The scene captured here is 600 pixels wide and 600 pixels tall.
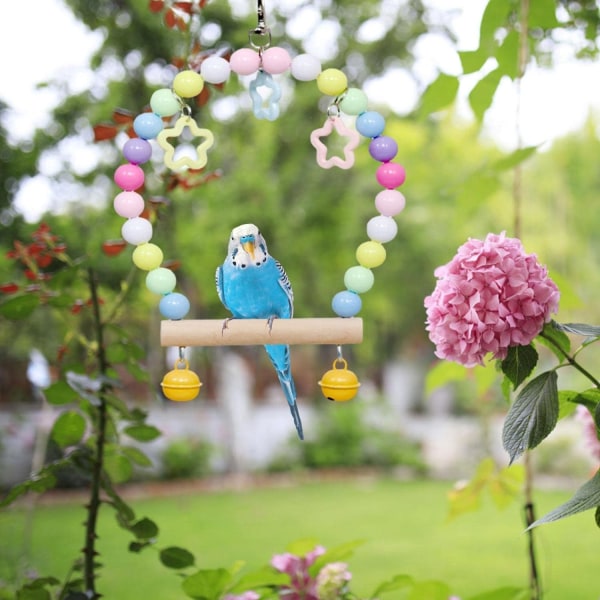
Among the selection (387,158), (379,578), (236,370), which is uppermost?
(236,370)

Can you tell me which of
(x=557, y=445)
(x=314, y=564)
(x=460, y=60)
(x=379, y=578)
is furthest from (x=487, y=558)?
(x=460, y=60)

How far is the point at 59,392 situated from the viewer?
97cm

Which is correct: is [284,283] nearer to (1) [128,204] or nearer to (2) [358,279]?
(2) [358,279]

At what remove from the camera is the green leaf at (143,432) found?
1042 millimetres

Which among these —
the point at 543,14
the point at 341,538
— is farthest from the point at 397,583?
the point at 341,538

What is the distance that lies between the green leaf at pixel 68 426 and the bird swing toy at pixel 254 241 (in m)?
0.30

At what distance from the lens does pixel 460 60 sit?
0.93m

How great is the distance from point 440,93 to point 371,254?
296 millimetres

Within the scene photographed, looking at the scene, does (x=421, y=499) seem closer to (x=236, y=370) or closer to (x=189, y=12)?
(x=236, y=370)

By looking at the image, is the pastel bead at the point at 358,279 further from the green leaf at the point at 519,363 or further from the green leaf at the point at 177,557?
the green leaf at the point at 177,557

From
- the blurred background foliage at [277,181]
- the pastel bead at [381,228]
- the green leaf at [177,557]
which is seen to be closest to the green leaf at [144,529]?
the green leaf at [177,557]

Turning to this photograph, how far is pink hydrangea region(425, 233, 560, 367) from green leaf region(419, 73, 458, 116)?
291 millimetres

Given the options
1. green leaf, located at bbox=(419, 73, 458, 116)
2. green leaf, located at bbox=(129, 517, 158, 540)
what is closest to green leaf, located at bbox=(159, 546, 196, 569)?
green leaf, located at bbox=(129, 517, 158, 540)

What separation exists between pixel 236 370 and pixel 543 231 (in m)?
2.62
